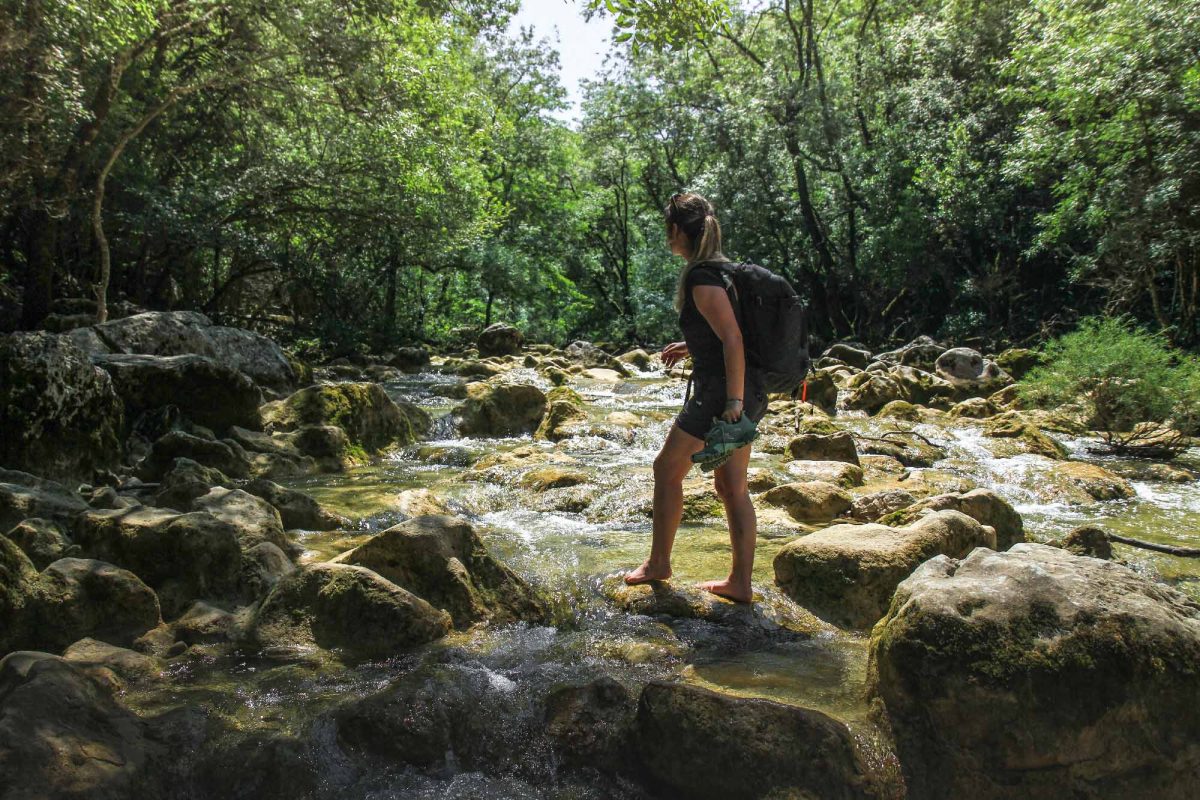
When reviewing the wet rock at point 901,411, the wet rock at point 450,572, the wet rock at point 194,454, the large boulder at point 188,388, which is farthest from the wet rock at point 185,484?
the wet rock at point 901,411

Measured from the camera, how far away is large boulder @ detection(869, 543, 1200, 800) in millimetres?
2076

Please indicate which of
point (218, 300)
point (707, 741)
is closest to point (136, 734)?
point (707, 741)

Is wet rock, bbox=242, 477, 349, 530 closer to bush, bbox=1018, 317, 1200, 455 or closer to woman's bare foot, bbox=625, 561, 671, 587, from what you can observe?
woman's bare foot, bbox=625, 561, 671, 587

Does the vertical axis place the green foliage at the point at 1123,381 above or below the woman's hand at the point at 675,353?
below

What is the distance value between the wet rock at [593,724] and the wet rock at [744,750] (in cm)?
9

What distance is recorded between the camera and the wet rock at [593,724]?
93.9 inches

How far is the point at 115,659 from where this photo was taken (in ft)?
9.10

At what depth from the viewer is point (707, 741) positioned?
223cm

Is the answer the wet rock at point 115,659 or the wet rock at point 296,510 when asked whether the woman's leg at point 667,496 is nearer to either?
the wet rock at point 115,659

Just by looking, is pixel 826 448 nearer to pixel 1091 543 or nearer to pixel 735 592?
pixel 1091 543

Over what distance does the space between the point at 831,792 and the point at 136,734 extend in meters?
1.96

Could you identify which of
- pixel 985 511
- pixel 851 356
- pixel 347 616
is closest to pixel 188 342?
pixel 347 616

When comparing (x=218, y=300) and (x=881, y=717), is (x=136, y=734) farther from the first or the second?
(x=218, y=300)

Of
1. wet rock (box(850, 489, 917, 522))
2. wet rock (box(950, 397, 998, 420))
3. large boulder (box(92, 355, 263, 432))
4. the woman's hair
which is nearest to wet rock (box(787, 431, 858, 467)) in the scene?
wet rock (box(850, 489, 917, 522))
